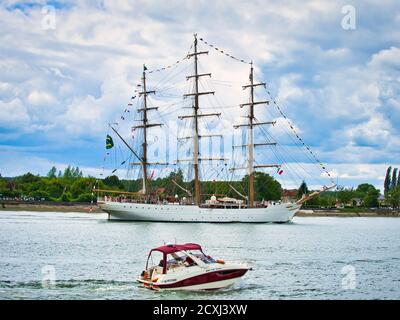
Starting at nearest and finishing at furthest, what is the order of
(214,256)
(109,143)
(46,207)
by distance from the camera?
(214,256)
(109,143)
(46,207)

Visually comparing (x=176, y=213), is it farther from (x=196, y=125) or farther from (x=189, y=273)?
(x=189, y=273)

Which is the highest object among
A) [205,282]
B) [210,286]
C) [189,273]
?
[189,273]

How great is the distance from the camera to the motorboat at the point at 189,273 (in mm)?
38250

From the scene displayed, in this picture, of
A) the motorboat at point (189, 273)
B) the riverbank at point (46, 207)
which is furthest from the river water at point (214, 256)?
the riverbank at point (46, 207)

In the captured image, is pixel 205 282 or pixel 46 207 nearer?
pixel 205 282

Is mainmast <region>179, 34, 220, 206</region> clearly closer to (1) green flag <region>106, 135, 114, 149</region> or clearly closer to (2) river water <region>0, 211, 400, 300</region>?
(1) green flag <region>106, 135, 114, 149</region>

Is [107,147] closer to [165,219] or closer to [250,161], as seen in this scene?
[165,219]

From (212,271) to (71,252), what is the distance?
2740cm

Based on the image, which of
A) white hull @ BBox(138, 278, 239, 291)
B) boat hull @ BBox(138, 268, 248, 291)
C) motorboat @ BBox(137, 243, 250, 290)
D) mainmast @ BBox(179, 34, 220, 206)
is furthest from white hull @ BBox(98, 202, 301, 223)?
boat hull @ BBox(138, 268, 248, 291)

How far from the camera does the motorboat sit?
38250 millimetres

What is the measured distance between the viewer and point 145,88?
134 metres

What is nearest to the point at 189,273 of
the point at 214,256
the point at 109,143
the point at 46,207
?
the point at 214,256

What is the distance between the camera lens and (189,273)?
38281 mm
